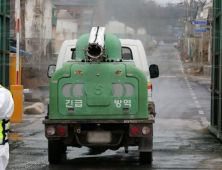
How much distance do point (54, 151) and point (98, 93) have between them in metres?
1.47

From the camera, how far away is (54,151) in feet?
29.2

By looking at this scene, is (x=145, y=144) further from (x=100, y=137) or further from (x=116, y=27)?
(x=116, y=27)

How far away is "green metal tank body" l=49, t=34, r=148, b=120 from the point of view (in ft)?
26.5

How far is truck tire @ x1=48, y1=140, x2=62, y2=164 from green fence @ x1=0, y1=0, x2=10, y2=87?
490cm

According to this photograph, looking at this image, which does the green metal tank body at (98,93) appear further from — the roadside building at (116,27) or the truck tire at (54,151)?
the roadside building at (116,27)

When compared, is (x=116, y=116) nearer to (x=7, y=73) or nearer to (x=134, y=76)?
(x=134, y=76)

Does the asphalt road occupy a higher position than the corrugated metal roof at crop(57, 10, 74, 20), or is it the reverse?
the corrugated metal roof at crop(57, 10, 74, 20)

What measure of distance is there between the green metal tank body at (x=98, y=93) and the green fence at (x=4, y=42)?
551 centimetres

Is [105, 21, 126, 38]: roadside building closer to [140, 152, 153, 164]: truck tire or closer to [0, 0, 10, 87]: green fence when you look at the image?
[0, 0, 10, 87]: green fence

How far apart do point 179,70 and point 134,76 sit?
3746cm

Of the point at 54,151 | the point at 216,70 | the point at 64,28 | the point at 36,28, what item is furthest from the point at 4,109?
the point at 64,28

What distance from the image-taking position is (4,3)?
13234 mm

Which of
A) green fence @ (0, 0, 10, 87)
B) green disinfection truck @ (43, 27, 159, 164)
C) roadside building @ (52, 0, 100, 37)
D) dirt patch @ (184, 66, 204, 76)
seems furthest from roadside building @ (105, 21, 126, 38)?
green disinfection truck @ (43, 27, 159, 164)

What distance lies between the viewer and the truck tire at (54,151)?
348 inches
